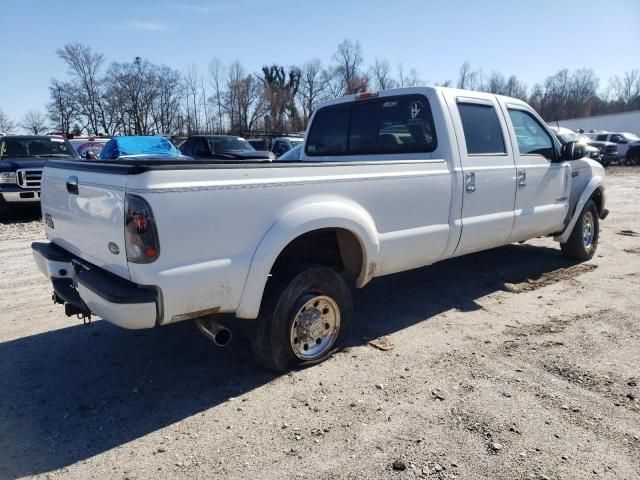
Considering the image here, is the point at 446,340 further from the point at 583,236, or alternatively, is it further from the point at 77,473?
the point at 583,236

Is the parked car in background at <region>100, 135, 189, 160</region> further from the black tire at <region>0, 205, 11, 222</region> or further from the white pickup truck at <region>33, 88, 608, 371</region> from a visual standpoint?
the white pickup truck at <region>33, 88, 608, 371</region>

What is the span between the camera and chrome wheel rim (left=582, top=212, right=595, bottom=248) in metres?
6.60

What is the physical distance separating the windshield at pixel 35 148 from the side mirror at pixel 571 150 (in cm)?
1097

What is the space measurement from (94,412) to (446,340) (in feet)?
8.92

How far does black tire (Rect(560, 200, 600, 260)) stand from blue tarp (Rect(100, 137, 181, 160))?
857cm

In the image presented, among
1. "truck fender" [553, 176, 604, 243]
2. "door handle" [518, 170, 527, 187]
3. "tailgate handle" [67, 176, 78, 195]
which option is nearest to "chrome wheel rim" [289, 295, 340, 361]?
"tailgate handle" [67, 176, 78, 195]

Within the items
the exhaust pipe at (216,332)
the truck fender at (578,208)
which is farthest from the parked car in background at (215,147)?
the exhaust pipe at (216,332)

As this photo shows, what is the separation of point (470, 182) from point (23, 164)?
1004cm

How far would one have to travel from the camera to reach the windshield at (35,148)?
1184 cm

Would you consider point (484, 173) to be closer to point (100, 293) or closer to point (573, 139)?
point (100, 293)

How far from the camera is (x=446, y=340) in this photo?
4.19 metres

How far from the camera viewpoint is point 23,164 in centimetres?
1077

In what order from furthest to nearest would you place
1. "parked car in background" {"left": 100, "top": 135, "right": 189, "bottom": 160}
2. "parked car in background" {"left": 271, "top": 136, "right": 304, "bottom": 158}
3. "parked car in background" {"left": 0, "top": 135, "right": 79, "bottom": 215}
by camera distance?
"parked car in background" {"left": 271, "top": 136, "right": 304, "bottom": 158} → "parked car in background" {"left": 100, "top": 135, "right": 189, "bottom": 160} → "parked car in background" {"left": 0, "top": 135, "right": 79, "bottom": 215}

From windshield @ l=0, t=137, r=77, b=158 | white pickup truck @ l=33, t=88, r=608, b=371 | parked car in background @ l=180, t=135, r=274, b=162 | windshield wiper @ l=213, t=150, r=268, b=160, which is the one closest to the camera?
white pickup truck @ l=33, t=88, r=608, b=371
